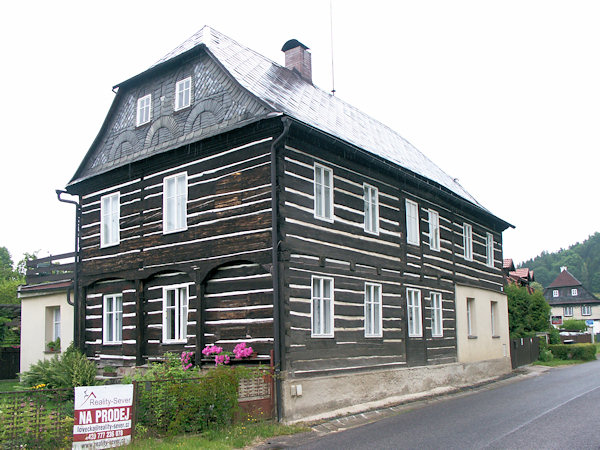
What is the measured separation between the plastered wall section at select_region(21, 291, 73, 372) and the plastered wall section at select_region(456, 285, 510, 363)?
13909 mm

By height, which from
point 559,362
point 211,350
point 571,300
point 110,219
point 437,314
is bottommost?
point 559,362

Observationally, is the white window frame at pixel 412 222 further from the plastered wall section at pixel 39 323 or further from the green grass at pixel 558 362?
the green grass at pixel 558 362

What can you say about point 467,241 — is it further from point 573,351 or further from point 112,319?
point 112,319

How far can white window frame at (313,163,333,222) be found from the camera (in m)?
15.8

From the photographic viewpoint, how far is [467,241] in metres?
25.0

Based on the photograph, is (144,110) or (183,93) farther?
(144,110)

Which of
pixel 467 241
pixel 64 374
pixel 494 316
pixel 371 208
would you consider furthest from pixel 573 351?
pixel 64 374

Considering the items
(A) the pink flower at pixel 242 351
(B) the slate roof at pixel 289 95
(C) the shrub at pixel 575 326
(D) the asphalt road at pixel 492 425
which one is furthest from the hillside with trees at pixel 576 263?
(A) the pink flower at pixel 242 351

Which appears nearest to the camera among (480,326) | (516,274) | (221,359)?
(221,359)

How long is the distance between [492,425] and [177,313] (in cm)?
819

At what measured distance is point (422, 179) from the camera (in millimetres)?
20797

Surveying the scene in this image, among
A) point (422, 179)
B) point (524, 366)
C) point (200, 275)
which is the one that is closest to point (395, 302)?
point (422, 179)

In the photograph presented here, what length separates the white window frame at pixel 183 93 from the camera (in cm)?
1714

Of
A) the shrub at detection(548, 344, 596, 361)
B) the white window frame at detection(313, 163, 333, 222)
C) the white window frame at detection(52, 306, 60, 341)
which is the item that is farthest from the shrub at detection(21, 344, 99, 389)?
the shrub at detection(548, 344, 596, 361)
